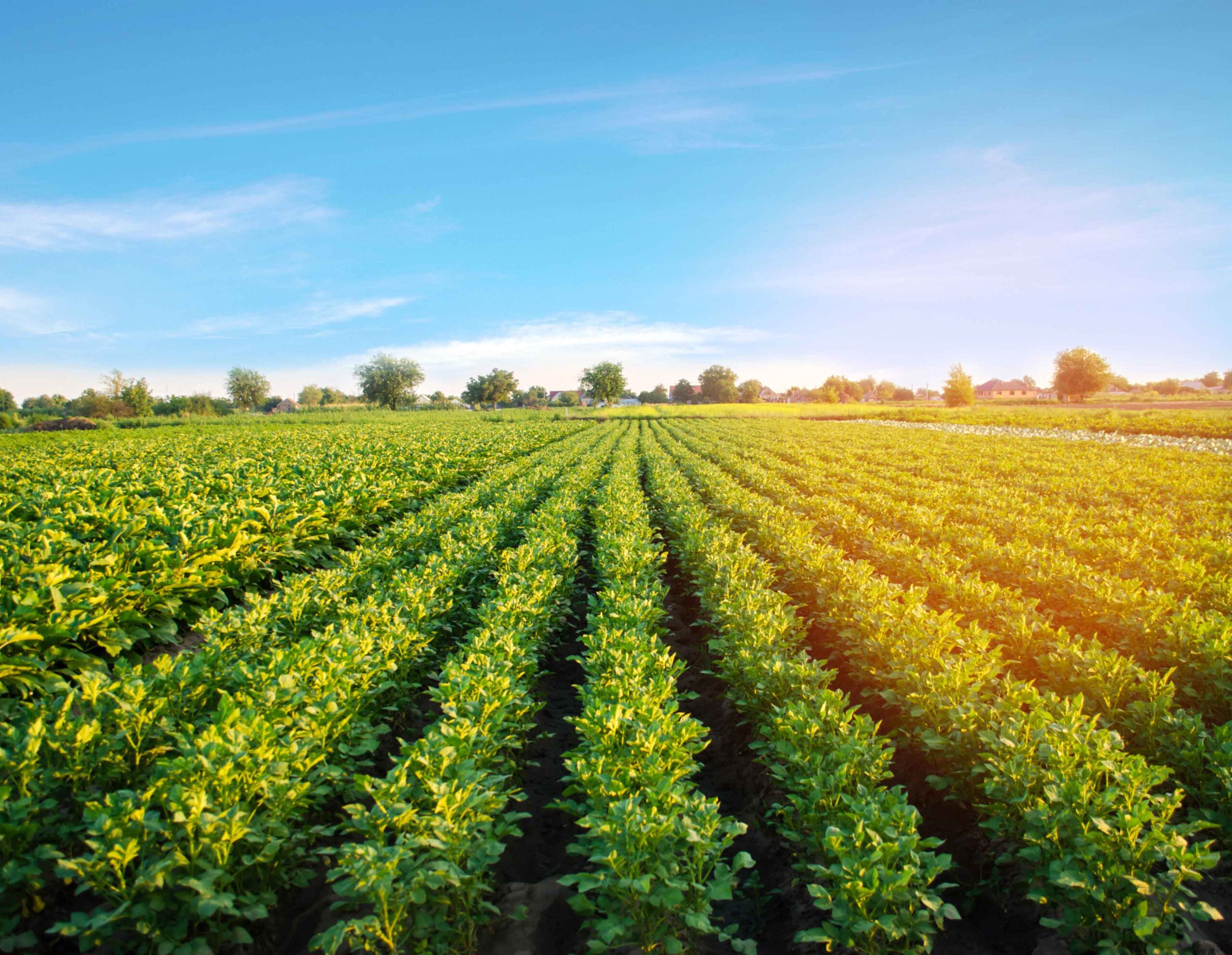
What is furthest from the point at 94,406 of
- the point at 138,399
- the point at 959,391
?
the point at 959,391

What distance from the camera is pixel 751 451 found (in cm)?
2355

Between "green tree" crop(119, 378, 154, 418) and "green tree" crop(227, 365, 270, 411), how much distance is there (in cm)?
1798

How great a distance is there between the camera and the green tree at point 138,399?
3091 inches

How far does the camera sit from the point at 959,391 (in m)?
81.9

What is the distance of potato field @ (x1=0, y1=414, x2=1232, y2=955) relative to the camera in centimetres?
266

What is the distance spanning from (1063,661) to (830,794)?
9.96 feet

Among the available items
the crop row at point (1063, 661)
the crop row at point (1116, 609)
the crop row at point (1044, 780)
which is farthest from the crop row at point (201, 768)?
the crop row at point (1116, 609)

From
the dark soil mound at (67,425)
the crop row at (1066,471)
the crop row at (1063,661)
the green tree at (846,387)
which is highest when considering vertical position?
the green tree at (846,387)

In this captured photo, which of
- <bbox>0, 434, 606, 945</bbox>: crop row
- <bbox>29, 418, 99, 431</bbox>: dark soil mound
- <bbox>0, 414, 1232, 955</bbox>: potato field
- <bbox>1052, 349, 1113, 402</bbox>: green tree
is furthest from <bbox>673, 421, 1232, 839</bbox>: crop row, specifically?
<bbox>1052, 349, 1113, 402</bbox>: green tree

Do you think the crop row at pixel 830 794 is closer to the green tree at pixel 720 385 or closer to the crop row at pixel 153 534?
the crop row at pixel 153 534

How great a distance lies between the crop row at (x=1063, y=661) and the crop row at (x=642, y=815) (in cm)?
300

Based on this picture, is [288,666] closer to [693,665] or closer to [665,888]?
[665,888]

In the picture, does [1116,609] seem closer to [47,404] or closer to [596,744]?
[596,744]

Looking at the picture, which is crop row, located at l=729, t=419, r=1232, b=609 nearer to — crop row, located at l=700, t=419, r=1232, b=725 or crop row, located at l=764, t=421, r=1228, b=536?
crop row, located at l=764, t=421, r=1228, b=536
